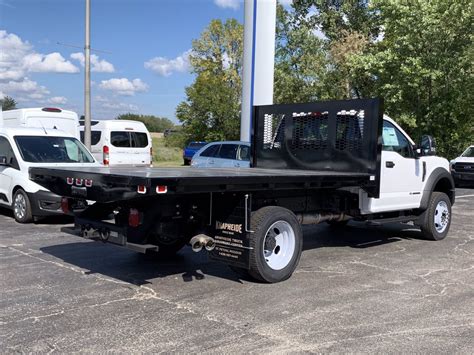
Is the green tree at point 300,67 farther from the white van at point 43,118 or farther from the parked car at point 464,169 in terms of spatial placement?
the white van at point 43,118

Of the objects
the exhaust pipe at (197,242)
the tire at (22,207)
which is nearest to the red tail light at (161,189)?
the exhaust pipe at (197,242)

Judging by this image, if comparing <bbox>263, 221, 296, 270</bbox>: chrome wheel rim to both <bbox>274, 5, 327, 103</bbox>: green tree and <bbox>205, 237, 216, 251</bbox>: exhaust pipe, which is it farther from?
<bbox>274, 5, 327, 103</bbox>: green tree

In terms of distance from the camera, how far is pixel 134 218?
5.53 metres

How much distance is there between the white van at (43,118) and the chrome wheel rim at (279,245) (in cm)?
933

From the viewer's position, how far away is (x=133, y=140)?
18.3 meters

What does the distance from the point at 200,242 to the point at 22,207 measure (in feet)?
19.3

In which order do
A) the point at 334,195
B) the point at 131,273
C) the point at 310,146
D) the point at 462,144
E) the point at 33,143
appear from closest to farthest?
the point at 131,273 < the point at 334,195 < the point at 310,146 < the point at 33,143 < the point at 462,144

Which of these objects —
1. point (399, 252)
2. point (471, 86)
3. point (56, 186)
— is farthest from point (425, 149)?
point (471, 86)

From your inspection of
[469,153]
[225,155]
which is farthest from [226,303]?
[469,153]

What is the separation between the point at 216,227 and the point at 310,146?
2.60 metres

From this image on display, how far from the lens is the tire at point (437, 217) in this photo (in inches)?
354

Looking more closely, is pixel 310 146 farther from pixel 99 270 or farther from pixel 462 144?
pixel 462 144

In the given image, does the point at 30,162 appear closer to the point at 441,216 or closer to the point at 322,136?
the point at 322,136

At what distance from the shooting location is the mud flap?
579 centimetres
